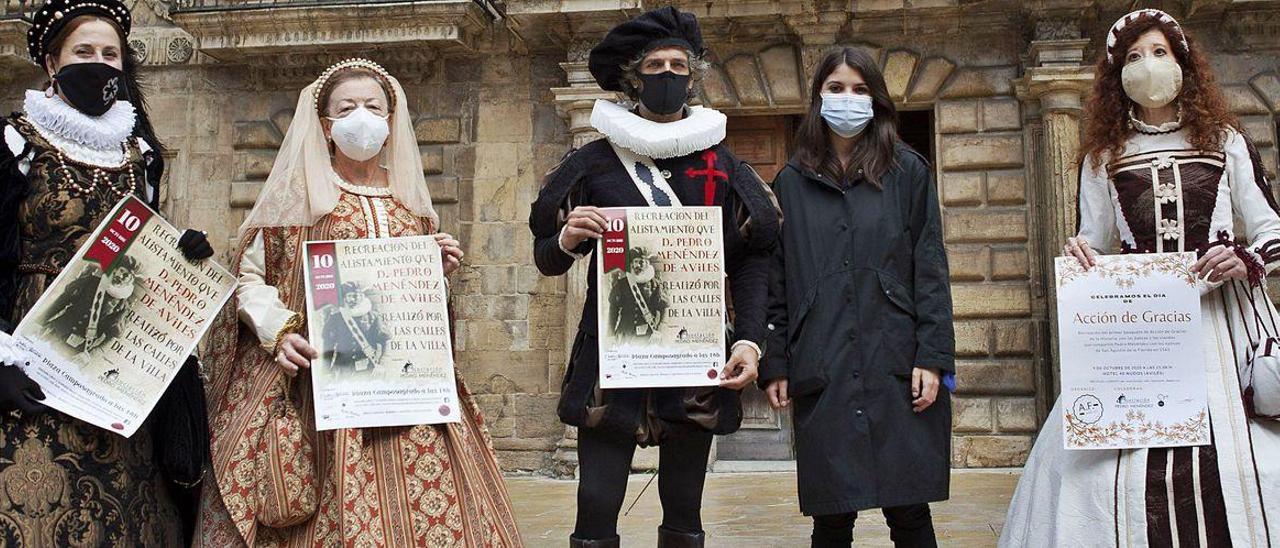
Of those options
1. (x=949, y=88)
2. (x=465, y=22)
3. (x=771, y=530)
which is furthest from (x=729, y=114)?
(x=771, y=530)

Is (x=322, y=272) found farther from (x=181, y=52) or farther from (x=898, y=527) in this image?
(x=181, y=52)

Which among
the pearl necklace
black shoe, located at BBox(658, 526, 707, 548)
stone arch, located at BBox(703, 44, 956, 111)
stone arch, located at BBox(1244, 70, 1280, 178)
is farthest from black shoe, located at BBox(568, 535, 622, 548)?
stone arch, located at BBox(1244, 70, 1280, 178)

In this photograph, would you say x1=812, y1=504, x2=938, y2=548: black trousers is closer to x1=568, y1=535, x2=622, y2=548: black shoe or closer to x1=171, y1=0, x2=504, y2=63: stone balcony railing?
x1=568, y1=535, x2=622, y2=548: black shoe

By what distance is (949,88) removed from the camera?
805 centimetres

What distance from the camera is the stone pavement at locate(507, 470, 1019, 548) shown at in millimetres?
4707

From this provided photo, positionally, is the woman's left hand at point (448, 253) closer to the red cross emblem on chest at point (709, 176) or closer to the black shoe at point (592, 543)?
the red cross emblem on chest at point (709, 176)

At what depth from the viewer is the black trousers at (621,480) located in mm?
2902

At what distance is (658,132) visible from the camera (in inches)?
118

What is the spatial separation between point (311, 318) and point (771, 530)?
277 cm

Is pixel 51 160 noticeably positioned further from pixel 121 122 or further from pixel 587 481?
pixel 587 481

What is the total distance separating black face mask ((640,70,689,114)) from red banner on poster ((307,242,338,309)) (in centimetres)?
99

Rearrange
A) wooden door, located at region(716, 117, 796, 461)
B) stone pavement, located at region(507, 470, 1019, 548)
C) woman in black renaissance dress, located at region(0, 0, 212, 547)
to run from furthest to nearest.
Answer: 1. wooden door, located at region(716, 117, 796, 461)
2. stone pavement, located at region(507, 470, 1019, 548)
3. woman in black renaissance dress, located at region(0, 0, 212, 547)

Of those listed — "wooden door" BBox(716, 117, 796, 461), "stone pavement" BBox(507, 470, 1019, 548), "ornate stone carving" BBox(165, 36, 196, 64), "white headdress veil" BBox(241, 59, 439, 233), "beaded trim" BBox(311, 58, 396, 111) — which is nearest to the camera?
"white headdress veil" BBox(241, 59, 439, 233)

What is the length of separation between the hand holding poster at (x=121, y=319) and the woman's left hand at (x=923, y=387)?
1959mm
